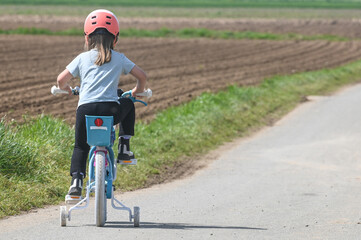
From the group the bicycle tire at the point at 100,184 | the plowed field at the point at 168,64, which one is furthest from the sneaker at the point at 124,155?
the plowed field at the point at 168,64

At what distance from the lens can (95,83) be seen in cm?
649

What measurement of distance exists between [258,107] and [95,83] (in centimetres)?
1202

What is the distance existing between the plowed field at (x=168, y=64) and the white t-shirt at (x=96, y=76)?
293 inches

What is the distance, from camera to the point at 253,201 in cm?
845

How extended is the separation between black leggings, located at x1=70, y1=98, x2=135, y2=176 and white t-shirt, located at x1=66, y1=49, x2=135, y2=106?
59 mm

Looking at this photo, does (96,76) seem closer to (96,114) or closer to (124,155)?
(96,114)

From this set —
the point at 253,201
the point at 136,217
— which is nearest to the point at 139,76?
the point at 136,217

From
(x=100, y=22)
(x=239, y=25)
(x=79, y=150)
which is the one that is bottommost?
(x=79, y=150)

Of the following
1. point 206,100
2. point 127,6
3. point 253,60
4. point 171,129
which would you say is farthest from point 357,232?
point 127,6

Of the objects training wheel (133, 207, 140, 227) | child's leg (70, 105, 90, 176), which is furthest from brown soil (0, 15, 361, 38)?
training wheel (133, 207, 140, 227)

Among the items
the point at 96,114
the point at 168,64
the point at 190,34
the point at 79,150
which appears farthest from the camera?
the point at 190,34

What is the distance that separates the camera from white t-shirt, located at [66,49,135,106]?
21.3ft

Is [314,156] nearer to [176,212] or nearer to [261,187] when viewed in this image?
[261,187]

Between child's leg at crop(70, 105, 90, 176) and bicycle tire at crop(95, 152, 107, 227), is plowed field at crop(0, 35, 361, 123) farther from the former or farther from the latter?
bicycle tire at crop(95, 152, 107, 227)
